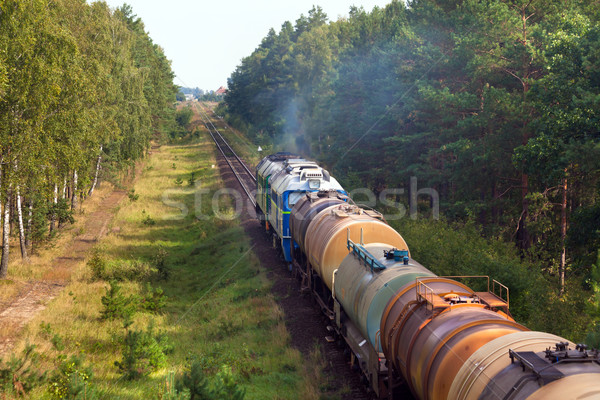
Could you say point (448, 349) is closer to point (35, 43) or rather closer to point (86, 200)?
point (35, 43)

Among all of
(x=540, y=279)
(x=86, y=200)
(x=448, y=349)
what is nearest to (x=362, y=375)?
(x=448, y=349)

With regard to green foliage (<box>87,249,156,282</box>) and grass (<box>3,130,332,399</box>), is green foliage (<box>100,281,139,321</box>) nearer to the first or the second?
grass (<box>3,130,332,399</box>)

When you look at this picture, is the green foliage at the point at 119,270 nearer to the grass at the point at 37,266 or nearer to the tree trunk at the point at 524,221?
the grass at the point at 37,266

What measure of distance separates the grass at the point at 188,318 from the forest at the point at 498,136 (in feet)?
23.5

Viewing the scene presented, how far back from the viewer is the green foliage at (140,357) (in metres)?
13.7

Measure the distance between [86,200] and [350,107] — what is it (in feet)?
83.3

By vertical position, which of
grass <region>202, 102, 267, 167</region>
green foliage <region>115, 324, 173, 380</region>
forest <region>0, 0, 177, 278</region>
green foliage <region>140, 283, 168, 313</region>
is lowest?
green foliage <region>140, 283, 168, 313</region>

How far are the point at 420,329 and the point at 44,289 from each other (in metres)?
19.5

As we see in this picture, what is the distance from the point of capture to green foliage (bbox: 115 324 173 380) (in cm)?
1367

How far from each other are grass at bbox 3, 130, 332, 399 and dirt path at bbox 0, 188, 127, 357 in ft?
1.73

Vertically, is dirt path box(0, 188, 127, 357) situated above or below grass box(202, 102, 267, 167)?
below

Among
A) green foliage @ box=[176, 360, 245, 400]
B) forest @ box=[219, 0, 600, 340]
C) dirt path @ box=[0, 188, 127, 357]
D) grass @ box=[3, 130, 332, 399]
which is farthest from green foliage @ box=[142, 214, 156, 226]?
green foliage @ box=[176, 360, 245, 400]

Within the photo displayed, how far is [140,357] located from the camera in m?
13.9

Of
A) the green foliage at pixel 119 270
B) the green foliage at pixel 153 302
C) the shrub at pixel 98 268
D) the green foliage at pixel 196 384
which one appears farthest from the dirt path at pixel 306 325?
the shrub at pixel 98 268
